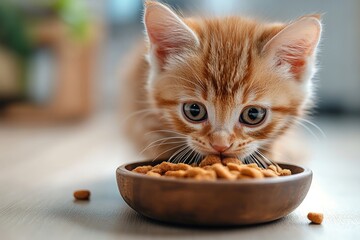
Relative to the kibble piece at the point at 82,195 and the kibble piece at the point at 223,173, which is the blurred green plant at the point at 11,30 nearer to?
the kibble piece at the point at 82,195

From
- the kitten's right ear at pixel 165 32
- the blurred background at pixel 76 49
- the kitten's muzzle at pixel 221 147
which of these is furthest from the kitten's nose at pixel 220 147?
the blurred background at pixel 76 49

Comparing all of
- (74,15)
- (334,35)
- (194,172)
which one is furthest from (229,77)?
(334,35)

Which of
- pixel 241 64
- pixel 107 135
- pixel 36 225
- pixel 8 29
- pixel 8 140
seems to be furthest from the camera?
pixel 8 29

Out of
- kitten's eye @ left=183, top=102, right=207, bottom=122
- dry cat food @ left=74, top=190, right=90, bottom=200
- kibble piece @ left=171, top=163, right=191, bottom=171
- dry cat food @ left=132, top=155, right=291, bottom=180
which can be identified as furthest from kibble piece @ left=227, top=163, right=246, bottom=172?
dry cat food @ left=74, top=190, right=90, bottom=200

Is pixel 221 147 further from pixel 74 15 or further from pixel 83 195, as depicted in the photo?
pixel 74 15

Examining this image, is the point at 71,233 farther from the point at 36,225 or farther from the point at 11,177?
the point at 11,177

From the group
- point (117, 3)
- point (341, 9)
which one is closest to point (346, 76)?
point (341, 9)
